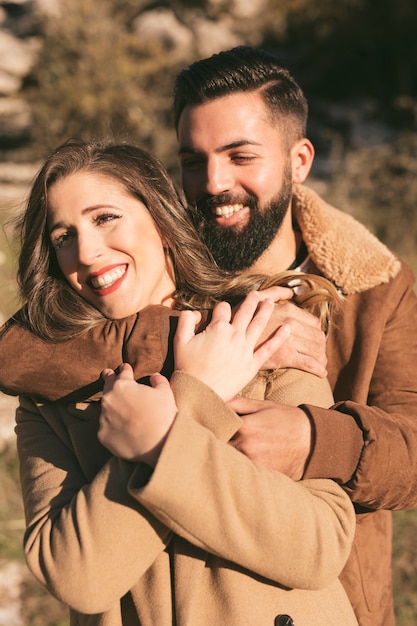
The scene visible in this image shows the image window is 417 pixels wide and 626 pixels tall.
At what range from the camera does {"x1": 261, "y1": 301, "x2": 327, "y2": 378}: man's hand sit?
6.39 ft

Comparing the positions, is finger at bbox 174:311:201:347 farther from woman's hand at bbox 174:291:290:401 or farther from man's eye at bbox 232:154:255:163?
man's eye at bbox 232:154:255:163

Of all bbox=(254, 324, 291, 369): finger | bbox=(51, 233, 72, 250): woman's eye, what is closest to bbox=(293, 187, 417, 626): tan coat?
bbox=(254, 324, 291, 369): finger

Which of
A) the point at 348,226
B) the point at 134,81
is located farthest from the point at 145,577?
the point at 134,81

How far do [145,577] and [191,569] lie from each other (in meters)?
0.15

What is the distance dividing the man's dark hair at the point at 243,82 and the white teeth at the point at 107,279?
1.11m

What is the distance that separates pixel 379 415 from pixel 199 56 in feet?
51.7

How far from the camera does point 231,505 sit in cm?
153

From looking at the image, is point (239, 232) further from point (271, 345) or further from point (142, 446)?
point (142, 446)

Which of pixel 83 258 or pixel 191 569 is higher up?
pixel 83 258

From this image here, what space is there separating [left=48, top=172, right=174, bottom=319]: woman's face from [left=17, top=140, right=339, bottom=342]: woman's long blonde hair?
47 millimetres

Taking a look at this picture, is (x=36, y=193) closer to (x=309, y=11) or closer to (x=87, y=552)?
(x=87, y=552)

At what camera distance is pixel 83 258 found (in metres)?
2.07

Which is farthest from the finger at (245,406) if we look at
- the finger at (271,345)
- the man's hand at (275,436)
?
the finger at (271,345)

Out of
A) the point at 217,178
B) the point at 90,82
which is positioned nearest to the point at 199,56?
the point at 90,82
